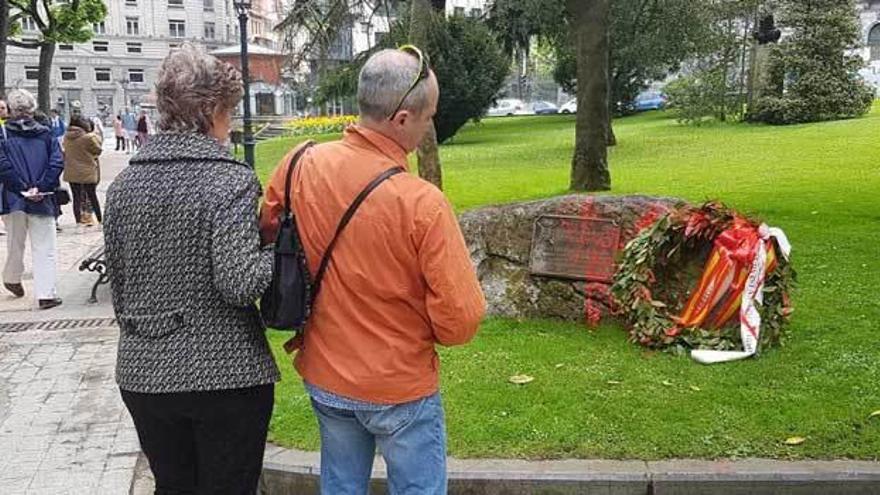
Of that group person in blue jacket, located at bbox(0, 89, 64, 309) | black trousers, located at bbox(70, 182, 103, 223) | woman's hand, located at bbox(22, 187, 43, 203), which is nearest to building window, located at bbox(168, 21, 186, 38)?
black trousers, located at bbox(70, 182, 103, 223)

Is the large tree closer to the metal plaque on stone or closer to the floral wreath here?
the metal plaque on stone

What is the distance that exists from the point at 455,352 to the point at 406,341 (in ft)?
10.8

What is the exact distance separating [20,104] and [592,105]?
8.50 m

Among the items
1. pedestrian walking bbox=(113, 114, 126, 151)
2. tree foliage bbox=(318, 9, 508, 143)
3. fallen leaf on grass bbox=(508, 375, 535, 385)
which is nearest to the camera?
fallen leaf on grass bbox=(508, 375, 535, 385)

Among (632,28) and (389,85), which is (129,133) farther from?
(389,85)

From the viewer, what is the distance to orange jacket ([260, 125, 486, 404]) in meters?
2.41

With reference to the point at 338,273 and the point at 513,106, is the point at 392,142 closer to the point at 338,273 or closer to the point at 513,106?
the point at 338,273

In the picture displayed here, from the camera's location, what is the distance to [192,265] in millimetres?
2498

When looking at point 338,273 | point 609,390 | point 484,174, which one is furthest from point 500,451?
point 484,174


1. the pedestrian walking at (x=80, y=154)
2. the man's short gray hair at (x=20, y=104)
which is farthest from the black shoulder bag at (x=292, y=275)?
the pedestrian walking at (x=80, y=154)

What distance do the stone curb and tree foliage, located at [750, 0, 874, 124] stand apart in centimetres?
2588

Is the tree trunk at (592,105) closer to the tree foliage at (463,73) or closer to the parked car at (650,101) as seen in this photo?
the tree foliage at (463,73)

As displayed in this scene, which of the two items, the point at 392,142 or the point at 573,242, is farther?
the point at 573,242

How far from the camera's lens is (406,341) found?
8.32 feet
